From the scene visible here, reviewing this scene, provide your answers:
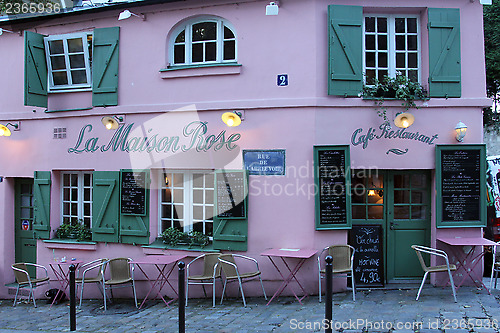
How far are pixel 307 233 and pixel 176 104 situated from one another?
3.25 meters

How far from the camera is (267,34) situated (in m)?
7.81

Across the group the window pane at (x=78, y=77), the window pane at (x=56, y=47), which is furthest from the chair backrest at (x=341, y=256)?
the window pane at (x=56, y=47)

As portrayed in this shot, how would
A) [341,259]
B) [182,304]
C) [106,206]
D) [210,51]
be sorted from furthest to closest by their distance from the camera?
[106,206] < [210,51] < [341,259] < [182,304]

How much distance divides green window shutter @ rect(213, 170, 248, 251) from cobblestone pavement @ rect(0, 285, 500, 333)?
99 centimetres

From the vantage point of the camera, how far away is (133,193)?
8461 mm

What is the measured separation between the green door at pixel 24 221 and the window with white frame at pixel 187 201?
3.29 meters

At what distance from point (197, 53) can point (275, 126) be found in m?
2.04

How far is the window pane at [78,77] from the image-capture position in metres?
9.16

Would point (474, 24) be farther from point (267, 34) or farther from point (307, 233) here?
point (307, 233)

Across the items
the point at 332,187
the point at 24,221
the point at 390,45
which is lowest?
the point at 24,221

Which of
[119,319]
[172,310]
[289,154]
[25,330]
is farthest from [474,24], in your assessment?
[25,330]

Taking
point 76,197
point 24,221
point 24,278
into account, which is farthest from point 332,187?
point 24,221

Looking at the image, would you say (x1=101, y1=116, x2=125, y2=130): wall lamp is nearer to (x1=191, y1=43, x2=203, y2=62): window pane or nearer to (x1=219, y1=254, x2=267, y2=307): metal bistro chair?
(x1=191, y1=43, x2=203, y2=62): window pane

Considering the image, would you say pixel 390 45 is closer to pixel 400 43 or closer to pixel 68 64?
pixel 400 43
